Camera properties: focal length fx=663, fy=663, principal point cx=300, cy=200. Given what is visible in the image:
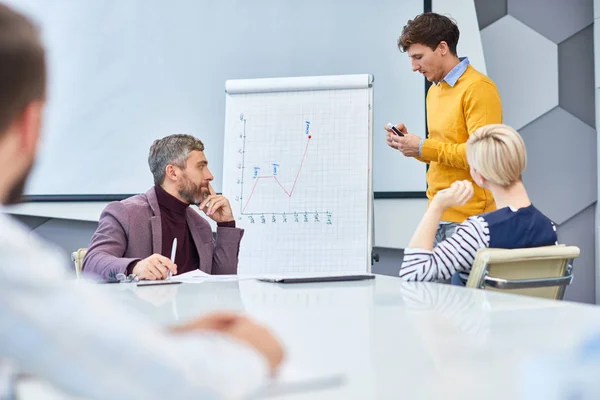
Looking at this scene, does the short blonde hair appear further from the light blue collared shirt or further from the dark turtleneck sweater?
the dark turtleneck sweater

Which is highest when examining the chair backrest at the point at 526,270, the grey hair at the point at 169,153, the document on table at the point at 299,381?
the grey hair at the point at 169,153

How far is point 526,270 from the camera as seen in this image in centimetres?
164

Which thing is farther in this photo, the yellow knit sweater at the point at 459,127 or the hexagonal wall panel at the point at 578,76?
the hexagonal wall panel at the point at 578,76

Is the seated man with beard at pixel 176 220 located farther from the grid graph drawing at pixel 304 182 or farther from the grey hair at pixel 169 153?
the grid graph drawing at pixel 304 182

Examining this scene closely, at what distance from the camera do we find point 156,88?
4.05 metres

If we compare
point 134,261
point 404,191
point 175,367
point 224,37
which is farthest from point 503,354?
point 224,37

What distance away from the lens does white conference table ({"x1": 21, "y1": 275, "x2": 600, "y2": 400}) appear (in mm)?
589

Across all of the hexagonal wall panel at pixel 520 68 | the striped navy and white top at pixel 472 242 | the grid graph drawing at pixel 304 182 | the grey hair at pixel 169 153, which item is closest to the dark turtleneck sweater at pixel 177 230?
the grey hair at pixel 169 153

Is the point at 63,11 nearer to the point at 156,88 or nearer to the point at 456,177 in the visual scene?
the point at 156,88

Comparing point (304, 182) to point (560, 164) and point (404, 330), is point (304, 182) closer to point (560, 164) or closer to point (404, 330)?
point (560, 164)

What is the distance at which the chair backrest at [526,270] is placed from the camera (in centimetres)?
154

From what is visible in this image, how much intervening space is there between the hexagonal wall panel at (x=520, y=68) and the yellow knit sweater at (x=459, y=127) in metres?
1.11

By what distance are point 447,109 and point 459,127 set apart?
9 centimetres

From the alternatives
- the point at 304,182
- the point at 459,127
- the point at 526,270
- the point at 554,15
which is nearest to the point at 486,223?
the point at 526,270
